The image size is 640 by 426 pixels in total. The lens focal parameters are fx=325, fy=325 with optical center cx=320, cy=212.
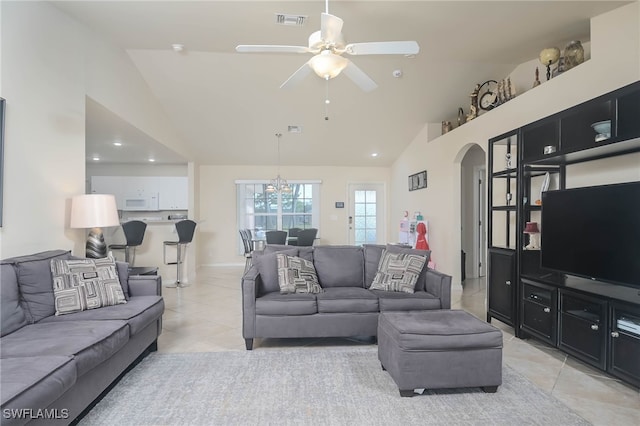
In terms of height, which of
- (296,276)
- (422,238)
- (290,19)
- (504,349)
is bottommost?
(504,349)

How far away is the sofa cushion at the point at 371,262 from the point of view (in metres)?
3.53

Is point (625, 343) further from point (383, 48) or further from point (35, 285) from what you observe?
point (35, 285)

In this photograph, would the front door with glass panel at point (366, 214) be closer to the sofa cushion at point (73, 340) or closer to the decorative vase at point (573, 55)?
the decorative vase at point (573, 55)

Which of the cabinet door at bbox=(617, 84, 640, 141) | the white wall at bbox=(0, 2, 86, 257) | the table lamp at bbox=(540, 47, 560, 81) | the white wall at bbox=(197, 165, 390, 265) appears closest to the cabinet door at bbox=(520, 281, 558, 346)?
the cabinet door at bbox=(617, 84, 640, 141)

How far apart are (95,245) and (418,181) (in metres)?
5.22

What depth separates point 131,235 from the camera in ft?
16.1

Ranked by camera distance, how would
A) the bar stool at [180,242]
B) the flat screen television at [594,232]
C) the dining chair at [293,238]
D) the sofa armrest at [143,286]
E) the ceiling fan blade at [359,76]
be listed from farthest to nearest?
the dining chair at [293,238] → the bar stool at [180,242] → the sofa armrest at [143,286] → the ceiling fan blade at [359,76] → the flat screen television at [594,232]

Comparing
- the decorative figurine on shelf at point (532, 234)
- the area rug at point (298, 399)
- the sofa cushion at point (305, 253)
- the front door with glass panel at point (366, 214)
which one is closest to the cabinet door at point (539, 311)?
the decorative figurine on shelf at point (532, 234)

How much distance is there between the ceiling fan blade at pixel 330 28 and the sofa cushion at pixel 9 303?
263cm

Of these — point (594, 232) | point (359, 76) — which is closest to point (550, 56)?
point (594, 232)

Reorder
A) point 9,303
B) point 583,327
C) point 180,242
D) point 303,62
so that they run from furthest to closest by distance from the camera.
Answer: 1. point 180,242
2. point 303,62
3. point 583,327
4. point 9,303

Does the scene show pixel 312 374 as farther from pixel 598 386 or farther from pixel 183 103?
pixel 183 103

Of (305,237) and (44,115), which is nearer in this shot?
(44,115)

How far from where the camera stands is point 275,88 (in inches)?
197
